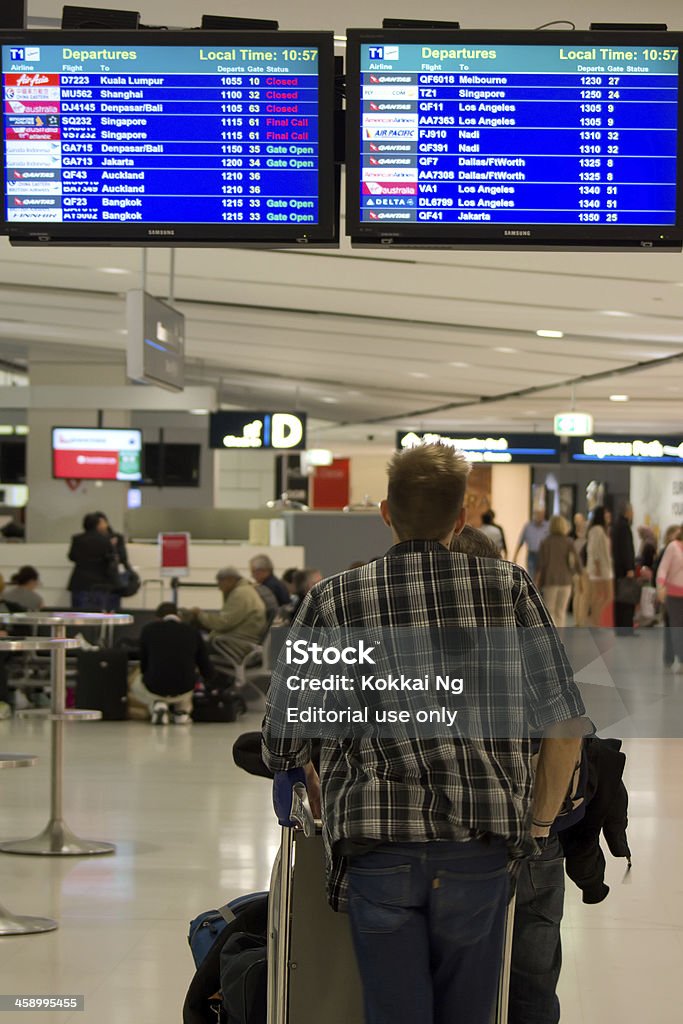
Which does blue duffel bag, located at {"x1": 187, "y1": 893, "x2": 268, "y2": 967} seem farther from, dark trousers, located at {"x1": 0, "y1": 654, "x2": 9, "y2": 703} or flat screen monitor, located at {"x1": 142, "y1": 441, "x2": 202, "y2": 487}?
flat screen monitor, located at {"x1": 142, "y1": 441, "x2": 202, "y2": 487}

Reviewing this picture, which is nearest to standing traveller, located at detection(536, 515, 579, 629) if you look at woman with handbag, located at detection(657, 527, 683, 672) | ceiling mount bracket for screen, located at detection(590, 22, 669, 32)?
woman with handbag, located at detection(657, 527, 683, 672)

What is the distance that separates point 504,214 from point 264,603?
25.3 ft

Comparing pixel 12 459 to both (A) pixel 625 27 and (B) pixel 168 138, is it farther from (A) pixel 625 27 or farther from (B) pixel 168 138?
(A) pixel 625 27

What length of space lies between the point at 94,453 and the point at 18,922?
1092cm

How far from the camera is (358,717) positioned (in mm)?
2131

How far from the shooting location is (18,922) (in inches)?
181

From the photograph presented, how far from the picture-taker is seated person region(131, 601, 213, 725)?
379 inches

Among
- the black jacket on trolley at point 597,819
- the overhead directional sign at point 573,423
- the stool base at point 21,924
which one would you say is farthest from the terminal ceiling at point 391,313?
the stool base at point 21,924

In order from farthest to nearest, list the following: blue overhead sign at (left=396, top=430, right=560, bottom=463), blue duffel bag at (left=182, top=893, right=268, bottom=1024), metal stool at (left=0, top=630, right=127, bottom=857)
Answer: blue overhead sign at (left=396, top=430, right=560, bottom=463), metal stool at (left=0, top=630, right=127, bottom=857), blue duffel bag at (left=182, top=893, right=268, bottom=1024)

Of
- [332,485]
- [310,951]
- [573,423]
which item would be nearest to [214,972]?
[310,951]

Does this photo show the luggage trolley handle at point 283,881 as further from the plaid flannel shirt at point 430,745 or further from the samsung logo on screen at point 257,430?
the samsung logo on screen at point 257,430

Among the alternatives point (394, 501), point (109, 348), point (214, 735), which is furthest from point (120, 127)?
point (109, 348)

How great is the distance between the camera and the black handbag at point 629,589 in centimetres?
1459

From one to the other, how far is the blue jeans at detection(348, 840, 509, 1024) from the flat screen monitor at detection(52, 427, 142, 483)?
522 inches
